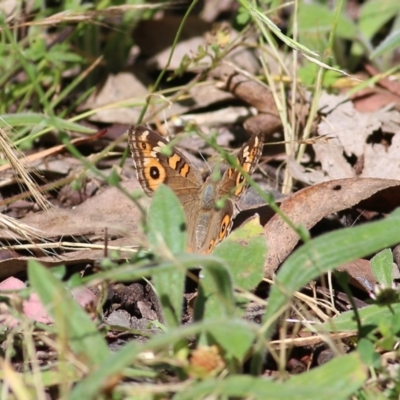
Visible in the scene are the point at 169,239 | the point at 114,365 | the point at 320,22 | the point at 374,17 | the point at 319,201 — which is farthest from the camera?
the point at 374,17

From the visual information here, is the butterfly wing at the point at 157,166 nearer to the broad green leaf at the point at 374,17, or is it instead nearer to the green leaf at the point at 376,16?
the broad green leaf at the point at 374,17

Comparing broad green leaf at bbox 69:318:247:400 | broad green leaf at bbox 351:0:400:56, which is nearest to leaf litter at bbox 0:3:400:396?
broad green leaf at bbox 69:318:247:400

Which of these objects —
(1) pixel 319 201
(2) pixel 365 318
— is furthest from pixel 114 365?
(1) pixel 319 201

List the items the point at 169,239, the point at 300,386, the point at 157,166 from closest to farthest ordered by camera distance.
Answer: the point at 300,386 → the point at 169,239 → the point at 157,166

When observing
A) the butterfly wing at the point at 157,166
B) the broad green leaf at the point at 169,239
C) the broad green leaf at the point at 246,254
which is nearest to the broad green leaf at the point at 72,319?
the broad green leaf at the point at 169,239

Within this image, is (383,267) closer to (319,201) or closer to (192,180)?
(319,201)

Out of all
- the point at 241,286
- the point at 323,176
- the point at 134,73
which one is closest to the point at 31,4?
the point at 134,73
